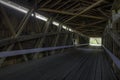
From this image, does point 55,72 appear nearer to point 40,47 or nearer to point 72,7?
point 40,47

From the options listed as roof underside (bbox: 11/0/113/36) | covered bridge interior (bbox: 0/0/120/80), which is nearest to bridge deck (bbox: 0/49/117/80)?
covered bridge interior (bbox: 0/0/120/80)

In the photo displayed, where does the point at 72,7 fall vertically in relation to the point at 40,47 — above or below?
above

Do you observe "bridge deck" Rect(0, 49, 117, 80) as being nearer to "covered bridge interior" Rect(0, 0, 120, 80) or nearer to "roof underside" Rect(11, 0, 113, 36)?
"covered bridge interior" Rect(0, 0, 120, 80)

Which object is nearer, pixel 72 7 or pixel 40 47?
pixel 40 47

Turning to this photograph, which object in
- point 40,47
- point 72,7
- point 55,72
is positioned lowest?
point 55,72

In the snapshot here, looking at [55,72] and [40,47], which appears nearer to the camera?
[55,72]

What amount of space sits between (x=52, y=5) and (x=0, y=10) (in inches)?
161

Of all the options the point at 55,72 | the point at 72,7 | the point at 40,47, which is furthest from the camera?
the point at 72,7

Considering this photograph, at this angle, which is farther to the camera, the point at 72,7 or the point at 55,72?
the point at 72,7

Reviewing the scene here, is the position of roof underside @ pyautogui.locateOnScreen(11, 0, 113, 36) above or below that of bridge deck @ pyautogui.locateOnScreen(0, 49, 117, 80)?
above

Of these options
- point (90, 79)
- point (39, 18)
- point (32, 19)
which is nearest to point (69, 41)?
point (39, 18)

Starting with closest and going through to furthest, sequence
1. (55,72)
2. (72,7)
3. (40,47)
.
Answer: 1. (55,72)
2. (40,47)
3. (72,7)

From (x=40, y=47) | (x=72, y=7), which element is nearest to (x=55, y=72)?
(x=40, y=47)

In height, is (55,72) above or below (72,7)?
below
